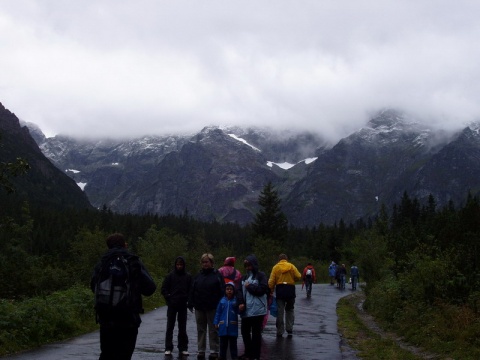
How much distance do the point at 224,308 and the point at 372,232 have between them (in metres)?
20.3

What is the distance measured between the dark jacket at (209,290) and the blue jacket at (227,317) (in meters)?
0.44

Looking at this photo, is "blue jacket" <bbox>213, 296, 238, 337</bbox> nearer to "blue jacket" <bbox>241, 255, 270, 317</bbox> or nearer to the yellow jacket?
"blue jacket" <bbox>241, 255, 270, 317</bbox>

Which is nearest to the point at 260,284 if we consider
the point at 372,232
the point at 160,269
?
the point at 372,232

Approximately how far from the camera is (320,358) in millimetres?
11750

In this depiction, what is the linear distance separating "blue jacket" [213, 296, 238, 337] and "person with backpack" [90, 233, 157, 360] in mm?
3322

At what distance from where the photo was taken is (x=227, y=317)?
1082cm

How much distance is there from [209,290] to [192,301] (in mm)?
442

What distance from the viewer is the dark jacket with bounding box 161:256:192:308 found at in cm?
1206

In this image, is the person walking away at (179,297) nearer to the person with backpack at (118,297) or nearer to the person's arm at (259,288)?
the person's arm at (259,288)

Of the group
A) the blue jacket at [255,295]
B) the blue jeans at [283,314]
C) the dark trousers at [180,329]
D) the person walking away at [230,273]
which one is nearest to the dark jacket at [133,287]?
the blue jacket at [255,295]

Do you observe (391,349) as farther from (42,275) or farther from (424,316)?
(42,275)

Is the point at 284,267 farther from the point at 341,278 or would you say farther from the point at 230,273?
the point at 341,278

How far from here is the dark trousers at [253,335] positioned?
35.7 ft

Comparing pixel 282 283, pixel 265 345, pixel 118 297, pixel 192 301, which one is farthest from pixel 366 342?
pixel 118 297
